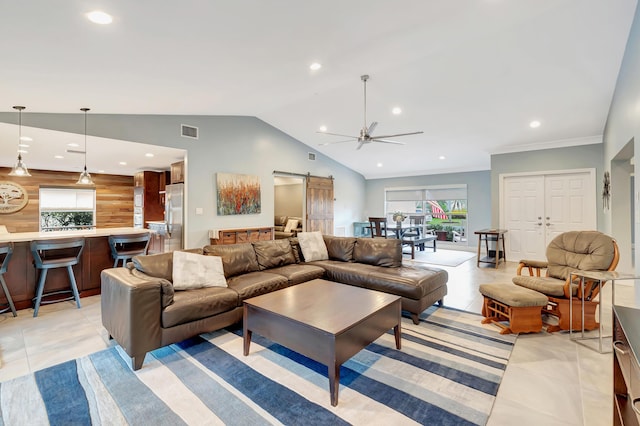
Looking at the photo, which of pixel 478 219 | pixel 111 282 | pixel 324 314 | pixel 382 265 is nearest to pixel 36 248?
pixel 111 282

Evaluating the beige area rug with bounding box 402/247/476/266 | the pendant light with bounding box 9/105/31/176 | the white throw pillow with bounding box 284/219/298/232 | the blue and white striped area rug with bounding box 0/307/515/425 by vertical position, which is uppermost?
the pendant light with bounding box 9/105/31/176

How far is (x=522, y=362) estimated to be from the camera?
2471 mm

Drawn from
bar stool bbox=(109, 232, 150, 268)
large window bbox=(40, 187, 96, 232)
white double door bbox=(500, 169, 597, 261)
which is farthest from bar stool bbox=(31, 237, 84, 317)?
white double door bbox=(500, 169, 597, 261)

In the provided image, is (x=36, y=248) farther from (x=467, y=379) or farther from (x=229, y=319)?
(x=467, y=379)

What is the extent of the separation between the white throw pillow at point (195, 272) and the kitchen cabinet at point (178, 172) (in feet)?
11.2

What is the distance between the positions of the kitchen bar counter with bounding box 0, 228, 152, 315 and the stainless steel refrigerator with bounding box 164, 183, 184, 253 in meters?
1.39

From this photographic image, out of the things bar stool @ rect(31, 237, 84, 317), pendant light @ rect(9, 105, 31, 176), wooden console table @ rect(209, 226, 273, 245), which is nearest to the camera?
bar stool @ rect(31, 237, 84, 317)

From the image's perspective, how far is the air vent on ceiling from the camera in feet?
18.2

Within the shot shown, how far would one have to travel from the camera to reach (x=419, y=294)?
10.7ft

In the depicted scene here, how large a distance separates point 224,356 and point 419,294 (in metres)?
2.09

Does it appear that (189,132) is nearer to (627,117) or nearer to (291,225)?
(291,225)

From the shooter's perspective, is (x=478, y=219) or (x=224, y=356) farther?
(x=478, y=219)

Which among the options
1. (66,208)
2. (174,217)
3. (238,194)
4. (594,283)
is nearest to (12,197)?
(66,208)

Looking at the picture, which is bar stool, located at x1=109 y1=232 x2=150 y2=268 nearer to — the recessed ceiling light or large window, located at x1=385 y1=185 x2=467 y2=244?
the recessed ceiling light
